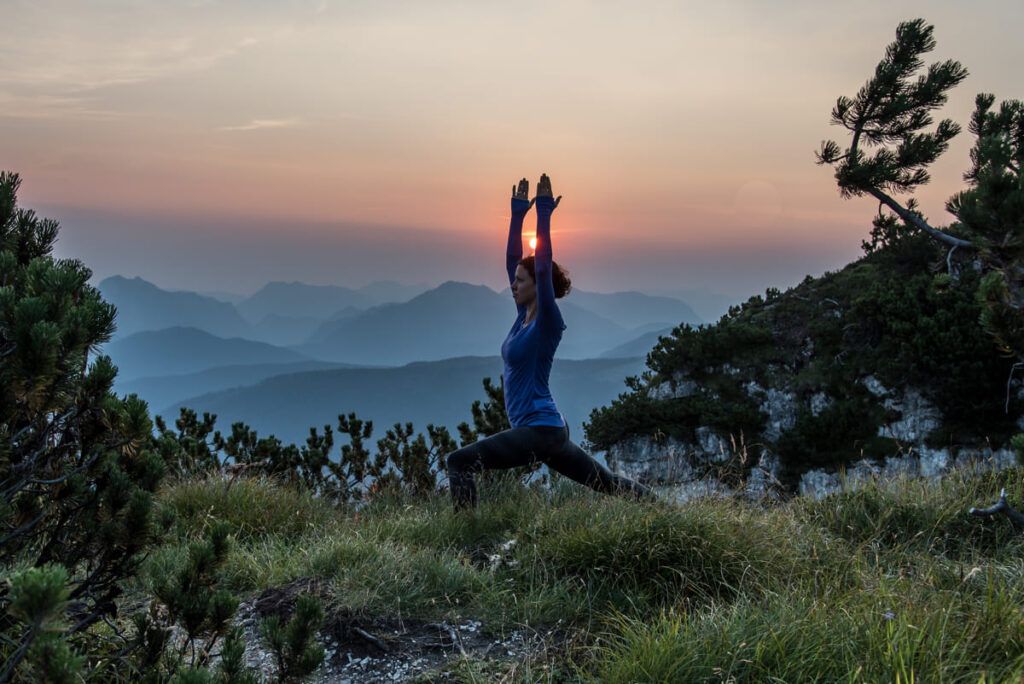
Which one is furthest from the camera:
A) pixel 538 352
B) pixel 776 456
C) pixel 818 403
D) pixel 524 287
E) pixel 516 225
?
pixel 818 403

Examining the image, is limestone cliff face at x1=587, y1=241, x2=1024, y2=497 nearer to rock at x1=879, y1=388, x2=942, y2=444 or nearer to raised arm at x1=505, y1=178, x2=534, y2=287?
rock at x1=879, y1=388, x2=942, y2=444

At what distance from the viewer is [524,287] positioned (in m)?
6.10

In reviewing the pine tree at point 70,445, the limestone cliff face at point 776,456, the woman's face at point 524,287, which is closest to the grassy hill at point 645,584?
the pine tree at point 70,445

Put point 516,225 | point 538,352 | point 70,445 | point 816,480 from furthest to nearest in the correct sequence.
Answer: point 816,480 → point 516,225 → point 538,352 → point 70,445

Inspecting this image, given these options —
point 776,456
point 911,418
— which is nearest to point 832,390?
point 911,418

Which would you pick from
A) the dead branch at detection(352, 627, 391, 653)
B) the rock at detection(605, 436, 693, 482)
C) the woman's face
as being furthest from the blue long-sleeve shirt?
the rock at detection(605, 436, 693, 482)

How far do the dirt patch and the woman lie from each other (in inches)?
64.5

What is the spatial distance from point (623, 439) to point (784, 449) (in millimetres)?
3248

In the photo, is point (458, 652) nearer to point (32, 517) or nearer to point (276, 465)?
point (32, 517)

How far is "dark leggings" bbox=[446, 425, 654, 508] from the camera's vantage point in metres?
5.91

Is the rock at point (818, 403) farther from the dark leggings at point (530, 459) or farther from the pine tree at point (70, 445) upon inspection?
the pine tree at point (70, 445)

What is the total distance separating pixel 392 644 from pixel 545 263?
112 inches

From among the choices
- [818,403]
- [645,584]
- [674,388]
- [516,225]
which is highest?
[516,225]

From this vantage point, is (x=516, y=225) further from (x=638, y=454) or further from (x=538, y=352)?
(x=638, y=454)
